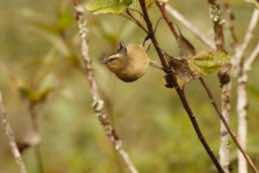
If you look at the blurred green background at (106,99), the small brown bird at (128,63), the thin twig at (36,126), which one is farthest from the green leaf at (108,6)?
the thin twig at (36,126)

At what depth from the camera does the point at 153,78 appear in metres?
3.32

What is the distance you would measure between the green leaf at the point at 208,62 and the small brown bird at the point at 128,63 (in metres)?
0.10

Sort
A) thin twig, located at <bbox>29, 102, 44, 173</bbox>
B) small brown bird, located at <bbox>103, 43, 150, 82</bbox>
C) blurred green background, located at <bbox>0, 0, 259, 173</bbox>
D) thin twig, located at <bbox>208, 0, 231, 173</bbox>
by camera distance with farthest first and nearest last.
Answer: blurred green background, located at <bbox>0, 0, 259, 173</bbox>, thin twig, located at <bbox>29, 102, 44, 173</bbox>, thin twig, located at <bbox>208, 0, 231, 173</bbox>, small brown bird, located at <bbox>103, 43, 150, 82</bbox>

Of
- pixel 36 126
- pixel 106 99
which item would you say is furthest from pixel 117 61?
pixel 106 99

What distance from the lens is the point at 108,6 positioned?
0.96 meters

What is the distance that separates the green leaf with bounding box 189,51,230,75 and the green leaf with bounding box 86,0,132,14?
114mm

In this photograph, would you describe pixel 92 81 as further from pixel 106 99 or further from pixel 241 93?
pixel 106 99

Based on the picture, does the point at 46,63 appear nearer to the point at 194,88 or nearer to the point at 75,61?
the point at 75,61

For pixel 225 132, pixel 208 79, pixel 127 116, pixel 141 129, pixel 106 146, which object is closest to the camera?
pixel 225 132

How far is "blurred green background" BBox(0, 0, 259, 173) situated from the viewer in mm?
1806

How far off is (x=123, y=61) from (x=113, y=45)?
89 centimetres

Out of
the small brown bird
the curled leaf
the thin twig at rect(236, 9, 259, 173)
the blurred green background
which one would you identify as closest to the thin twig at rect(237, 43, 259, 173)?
the thin twig at rect(236, 9, 259, 173)

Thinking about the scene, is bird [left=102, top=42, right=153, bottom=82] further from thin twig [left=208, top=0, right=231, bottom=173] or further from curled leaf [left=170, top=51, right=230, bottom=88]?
thin twig [left=208, top=0, right=231, bottom=173]

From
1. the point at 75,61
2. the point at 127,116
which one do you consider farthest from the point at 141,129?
the point at 75,61
